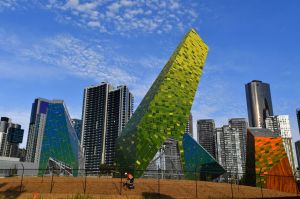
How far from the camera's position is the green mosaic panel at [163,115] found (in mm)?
39531

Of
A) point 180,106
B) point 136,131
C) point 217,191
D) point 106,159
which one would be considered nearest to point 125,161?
point 136,131

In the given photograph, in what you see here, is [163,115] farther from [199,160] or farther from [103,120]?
[103,120]

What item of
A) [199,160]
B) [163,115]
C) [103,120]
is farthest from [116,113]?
[163,115]

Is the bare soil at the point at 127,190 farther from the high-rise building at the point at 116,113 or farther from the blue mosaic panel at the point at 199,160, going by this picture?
the high-rise building at the point at 116,113

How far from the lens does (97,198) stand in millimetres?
20484

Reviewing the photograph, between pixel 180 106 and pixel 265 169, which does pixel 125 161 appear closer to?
pixel 180 106

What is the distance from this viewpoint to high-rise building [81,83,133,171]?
17850 cm

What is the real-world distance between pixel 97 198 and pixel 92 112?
175726 millimetres

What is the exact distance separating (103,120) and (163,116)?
14711cm

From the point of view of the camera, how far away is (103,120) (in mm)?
185000

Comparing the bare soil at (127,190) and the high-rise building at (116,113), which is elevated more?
the high-rise building at (116,113)

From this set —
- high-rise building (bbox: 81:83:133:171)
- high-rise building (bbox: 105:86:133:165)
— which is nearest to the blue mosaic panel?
high-rise building (bbox: 81:83:133:171)

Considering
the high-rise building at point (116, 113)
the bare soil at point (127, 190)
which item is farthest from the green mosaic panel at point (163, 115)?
the high-rise building at point (116, 113)

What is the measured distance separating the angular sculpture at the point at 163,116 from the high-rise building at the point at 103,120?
133 m
